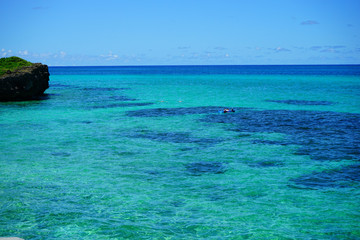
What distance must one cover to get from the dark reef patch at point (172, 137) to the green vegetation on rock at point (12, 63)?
25.6m

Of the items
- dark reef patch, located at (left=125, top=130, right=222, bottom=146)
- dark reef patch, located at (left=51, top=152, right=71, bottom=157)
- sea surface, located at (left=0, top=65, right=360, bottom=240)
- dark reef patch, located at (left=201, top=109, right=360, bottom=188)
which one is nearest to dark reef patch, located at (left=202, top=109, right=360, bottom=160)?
dark reef patch, located at (left=201, top=109, right=360, bottom=188)

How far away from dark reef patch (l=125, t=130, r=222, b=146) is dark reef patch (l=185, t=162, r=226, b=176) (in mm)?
3841

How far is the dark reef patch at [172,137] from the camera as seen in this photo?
2011 cm

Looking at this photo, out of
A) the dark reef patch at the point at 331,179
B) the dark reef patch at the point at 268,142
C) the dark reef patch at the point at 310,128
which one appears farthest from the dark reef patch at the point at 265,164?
the dark reef patch at the point at 268,142

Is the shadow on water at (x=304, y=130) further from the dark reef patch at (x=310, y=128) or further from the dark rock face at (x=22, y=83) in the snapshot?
the dark rock face at (x=22, y=83)

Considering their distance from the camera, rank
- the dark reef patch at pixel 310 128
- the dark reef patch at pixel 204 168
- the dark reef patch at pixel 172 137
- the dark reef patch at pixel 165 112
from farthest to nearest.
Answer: the dark reef patch at pixel 165 112, the dark reef patch at pixel 172 137, the dark reef patch at pixel 310 128, the dark reef patch at pixel 204 168

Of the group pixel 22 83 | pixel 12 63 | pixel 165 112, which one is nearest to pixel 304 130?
pixel 165 112

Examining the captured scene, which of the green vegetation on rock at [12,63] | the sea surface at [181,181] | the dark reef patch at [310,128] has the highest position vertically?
the green vegetation on rock at [12,63]

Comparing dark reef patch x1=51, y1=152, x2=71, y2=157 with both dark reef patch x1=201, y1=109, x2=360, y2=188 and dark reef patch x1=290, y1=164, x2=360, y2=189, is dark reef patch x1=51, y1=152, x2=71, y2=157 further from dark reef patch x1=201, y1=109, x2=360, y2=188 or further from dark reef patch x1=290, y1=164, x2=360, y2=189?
dark reef patch x1=290, y1=164, x2=360, y2=189

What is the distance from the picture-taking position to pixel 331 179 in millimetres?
13562

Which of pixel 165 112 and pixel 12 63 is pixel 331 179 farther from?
pixel 12 63

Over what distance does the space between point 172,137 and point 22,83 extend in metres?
26.7

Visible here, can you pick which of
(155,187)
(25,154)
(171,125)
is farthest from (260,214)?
(171,125)

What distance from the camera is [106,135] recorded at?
72.5ft
